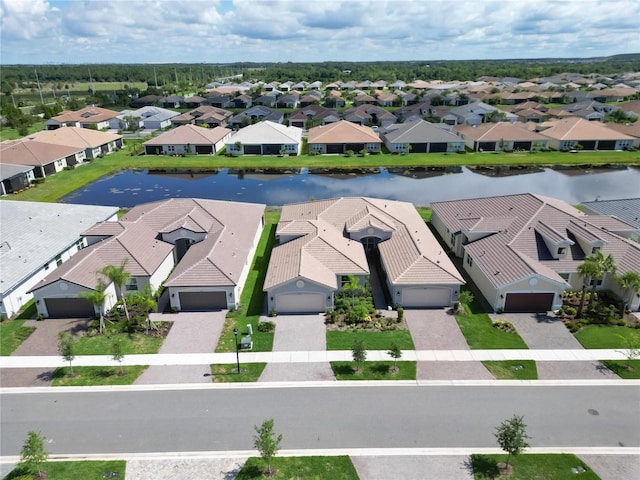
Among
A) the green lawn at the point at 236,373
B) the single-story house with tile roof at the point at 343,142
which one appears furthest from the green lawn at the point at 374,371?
the single-story house with tile roof at the point at 343,142

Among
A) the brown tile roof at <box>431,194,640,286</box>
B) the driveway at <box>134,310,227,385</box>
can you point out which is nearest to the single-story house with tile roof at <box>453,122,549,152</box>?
the brown tile roof at <box>431,194,640,286</box>

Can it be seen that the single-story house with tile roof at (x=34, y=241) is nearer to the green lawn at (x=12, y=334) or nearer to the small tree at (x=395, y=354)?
the green lawn at (x=12, y=334)

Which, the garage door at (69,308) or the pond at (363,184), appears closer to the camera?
the garage door at (69,308)

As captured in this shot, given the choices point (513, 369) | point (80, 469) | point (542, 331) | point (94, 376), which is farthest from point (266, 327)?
point (542, 331)

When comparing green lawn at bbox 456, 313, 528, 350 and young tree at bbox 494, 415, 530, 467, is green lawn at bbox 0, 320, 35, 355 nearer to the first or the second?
young tree at bbox 494, 415, 530, 467

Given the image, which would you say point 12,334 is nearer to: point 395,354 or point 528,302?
point 395,354

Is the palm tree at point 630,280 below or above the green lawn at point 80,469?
above
